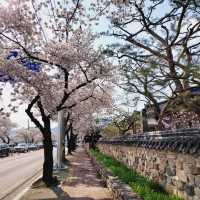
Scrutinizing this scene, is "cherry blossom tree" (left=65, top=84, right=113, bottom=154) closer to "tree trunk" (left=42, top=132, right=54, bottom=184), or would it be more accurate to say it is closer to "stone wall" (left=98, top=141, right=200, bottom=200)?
"tree trunk" (left=42, top=132, right=54, bottom=184)

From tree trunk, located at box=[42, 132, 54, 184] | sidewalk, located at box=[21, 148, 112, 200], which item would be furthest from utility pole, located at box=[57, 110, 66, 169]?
sidewalk, located at box=[21, 148, 112, 200]

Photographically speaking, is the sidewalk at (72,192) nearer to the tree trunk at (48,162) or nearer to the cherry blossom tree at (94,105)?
the tree trunk at (48,162)

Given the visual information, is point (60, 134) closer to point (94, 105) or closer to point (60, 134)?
point (60, 134)

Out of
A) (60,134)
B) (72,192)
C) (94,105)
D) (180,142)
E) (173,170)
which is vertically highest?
(94,105)

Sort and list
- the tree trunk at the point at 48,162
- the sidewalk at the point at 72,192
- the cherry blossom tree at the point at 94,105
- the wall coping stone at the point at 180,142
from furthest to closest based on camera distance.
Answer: the cherry blossom tree at the point at 94,105 → the tree trunk at the point at 48,162 → the sidewalk at the point at 72,192 → the wall coping stone at the point at 180,142

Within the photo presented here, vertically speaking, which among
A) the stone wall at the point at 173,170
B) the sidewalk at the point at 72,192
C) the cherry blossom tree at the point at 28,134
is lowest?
the sidewalk at the point at 72,192

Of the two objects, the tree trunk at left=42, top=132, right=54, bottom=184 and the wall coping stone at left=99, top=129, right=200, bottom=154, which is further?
the tree trunk at left=42, top=132, right=54, bottom=184

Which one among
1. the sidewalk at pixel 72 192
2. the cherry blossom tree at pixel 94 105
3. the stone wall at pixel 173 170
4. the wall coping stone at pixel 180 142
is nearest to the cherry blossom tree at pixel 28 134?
the cherry blossom tree at pixel 94 105

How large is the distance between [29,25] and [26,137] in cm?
13212

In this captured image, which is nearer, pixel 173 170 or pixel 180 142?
pixel 180 142

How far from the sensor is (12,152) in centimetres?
7662

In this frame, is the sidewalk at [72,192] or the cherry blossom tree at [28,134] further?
the cherry blossom tree at [28,134]

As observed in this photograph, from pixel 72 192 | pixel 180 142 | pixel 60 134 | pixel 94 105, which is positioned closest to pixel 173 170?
pixel 180 142

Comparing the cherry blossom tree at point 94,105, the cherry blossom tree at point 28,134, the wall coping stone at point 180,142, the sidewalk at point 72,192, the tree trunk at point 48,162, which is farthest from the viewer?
the cherry blossom tree at point 28,134
